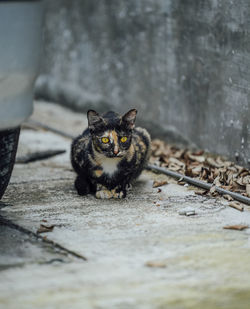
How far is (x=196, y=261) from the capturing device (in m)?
3.82

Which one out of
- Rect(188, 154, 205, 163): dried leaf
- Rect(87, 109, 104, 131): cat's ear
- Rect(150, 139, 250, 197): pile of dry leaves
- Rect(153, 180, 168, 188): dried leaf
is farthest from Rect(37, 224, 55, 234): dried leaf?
Rect(188, 154, 205, 163): dried leaf

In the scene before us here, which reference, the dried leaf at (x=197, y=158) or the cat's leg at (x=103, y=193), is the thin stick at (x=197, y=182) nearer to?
the dried leaf at (x=197, y=158)

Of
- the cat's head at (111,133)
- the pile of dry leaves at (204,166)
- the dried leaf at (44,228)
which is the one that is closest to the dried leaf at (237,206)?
the pile of dry leaves at (204,166)

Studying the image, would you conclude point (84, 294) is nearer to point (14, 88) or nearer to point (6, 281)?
point (6, 281)

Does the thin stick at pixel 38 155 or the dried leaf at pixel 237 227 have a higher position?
the dried leaf at pixel 237 227

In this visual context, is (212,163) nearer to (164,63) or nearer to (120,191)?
(120,191)

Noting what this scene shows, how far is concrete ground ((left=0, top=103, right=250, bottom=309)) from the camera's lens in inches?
131

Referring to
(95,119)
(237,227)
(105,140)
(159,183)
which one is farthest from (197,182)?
(237,227)

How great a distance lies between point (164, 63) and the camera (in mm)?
7188

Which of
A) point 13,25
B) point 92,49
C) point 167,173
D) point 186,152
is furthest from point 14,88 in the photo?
point 92,49

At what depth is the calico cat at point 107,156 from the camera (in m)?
5.16

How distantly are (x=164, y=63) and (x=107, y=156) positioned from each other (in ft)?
7.71

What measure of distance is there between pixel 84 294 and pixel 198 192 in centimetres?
224

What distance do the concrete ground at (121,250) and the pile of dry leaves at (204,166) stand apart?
0.91 feet
